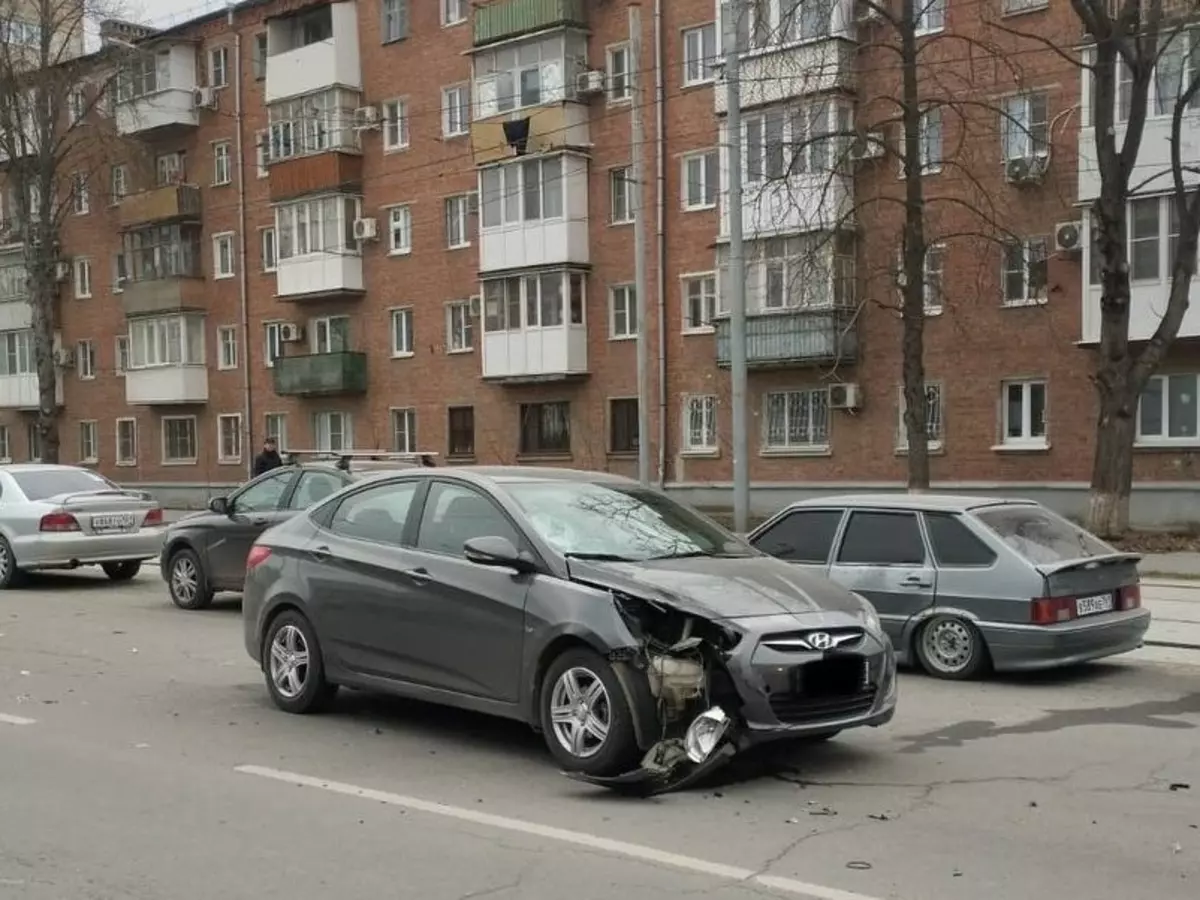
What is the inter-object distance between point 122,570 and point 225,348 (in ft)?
83.5

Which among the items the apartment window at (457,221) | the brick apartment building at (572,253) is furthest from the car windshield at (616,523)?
the apartment window at (457,221)

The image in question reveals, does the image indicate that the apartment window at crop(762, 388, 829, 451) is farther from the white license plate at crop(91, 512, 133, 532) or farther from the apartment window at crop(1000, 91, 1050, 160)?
the white license plate at crop(91, 512, 133, 532)

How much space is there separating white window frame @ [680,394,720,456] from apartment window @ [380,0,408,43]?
1414 centimetres

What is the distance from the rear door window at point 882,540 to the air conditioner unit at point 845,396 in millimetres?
18089

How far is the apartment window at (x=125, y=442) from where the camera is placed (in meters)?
44.9

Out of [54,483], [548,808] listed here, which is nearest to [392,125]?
[54,483]

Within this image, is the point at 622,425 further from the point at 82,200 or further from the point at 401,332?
the point at 82,200

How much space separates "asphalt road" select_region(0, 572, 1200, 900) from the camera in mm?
4887

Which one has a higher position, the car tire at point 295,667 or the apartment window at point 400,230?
the apartment window at point 400,230

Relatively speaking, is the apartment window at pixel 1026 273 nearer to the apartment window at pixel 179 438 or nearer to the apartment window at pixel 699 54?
the apartment window at pixel 699 54

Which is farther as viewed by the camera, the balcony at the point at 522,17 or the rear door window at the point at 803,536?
the balcony at the point at 522,17

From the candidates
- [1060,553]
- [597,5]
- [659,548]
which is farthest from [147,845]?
[597,5]

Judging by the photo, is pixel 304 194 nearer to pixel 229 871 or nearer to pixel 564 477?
pixel 564 477

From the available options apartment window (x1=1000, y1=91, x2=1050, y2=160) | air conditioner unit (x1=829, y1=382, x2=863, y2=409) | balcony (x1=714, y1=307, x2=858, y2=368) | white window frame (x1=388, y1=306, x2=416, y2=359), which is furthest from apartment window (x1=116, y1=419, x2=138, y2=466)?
apartment window (x1=1000, y1=91, x2=1050, y2=160)
